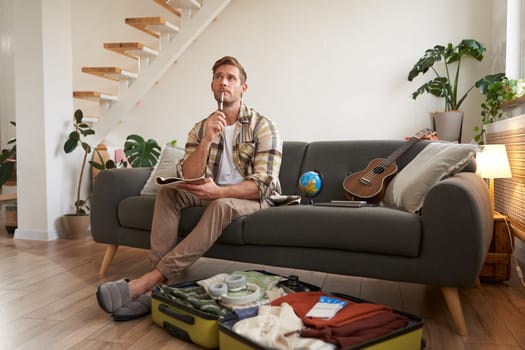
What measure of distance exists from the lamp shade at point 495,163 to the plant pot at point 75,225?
9.52 ft

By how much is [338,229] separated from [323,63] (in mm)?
2845

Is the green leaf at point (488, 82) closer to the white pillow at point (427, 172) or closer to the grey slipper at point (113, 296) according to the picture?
the white pillow at point (427, 172)

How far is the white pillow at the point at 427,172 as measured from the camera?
2080 mm

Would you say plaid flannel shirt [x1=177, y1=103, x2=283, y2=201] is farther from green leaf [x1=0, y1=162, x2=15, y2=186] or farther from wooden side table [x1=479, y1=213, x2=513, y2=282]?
green leaf [x1=0, y1=162, x2=15, y2=186]

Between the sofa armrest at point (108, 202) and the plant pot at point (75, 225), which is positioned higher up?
the sofa armrest at point (108, 202)

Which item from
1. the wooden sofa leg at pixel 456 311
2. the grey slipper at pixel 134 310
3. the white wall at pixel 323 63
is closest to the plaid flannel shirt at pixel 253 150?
the grey slipper at pixel 134 310

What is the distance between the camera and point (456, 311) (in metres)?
1.77

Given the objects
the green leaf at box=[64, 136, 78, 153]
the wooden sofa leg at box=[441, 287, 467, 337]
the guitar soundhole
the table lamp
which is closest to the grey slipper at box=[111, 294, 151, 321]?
the wooden sofa leg at box=[441, 287, 467, 337]

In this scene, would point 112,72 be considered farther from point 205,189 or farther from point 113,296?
point 113,296

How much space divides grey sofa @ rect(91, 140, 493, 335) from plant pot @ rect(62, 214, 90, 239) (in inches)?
44.4

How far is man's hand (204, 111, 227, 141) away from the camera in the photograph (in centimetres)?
233

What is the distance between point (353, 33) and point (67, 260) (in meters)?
3.14

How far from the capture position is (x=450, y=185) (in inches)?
70.1

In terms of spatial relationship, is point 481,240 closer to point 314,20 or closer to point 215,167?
point 215,167
